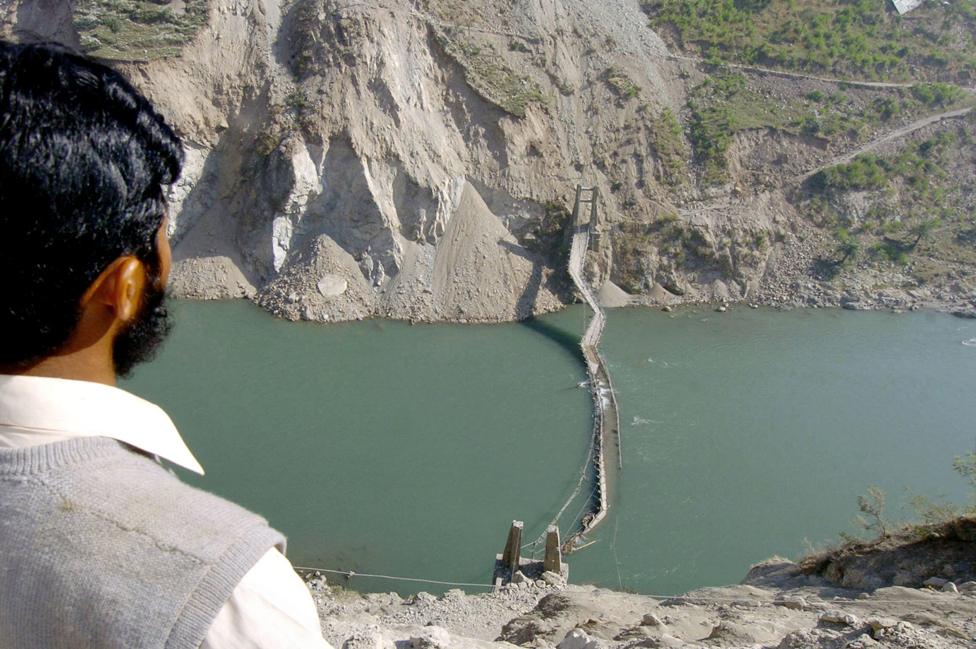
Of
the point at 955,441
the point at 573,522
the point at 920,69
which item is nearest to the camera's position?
the point at 573,522

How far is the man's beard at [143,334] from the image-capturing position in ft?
4.50

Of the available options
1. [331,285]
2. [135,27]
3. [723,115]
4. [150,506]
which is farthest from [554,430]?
[135,27]

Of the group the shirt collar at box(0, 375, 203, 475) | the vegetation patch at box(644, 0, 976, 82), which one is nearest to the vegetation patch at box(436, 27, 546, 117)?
the vegetation patch at box(644, 0, 976, 82)

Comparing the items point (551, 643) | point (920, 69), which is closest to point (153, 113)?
point (551, 643)

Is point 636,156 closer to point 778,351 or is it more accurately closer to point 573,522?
point 778,351

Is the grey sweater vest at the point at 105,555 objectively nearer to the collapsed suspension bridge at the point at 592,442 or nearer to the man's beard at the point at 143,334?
the man's beard at the point at 143,334

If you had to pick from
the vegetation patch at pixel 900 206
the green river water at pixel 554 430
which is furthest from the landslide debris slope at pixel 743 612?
the vegetation patch at pixel 900 206

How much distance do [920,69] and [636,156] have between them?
17.7m

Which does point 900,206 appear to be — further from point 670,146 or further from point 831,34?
point 670,146

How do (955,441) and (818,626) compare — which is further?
(955,441)

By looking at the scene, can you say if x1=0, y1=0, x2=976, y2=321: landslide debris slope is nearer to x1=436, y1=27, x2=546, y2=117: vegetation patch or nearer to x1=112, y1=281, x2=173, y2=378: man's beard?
x1=436, y1=27, x2=546, y2=117: vegetation patch

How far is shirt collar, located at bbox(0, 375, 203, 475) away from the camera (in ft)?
3.76

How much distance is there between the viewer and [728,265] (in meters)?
25.3

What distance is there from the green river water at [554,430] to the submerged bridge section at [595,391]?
0.27 metres
